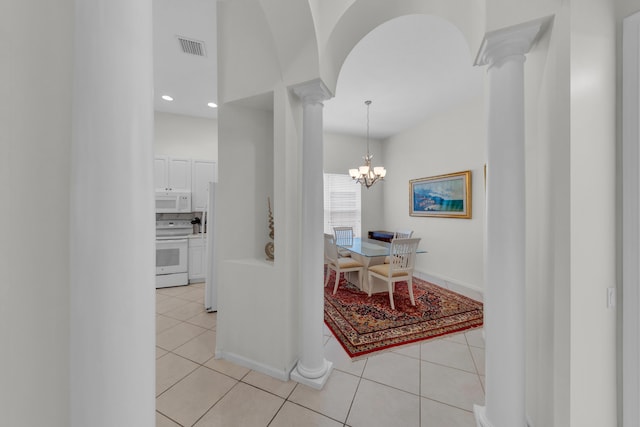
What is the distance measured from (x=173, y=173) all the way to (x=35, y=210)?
16.1 ft

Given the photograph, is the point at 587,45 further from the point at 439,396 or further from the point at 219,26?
the point at 219,26

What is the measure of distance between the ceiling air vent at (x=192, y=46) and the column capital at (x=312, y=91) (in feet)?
5.92

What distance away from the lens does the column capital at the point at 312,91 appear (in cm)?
184

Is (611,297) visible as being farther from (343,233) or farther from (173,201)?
Answer: (173,201)

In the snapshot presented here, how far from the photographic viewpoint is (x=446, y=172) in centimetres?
467

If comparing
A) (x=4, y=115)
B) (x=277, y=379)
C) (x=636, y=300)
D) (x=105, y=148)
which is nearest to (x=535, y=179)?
(x=636, y=300)

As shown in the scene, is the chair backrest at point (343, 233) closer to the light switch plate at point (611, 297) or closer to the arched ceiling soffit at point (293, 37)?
the arched ceiling soffit at point (293, 37)

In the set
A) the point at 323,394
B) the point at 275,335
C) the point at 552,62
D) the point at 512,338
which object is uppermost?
the point at 552,62

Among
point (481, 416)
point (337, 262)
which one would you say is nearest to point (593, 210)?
point (481, 416)

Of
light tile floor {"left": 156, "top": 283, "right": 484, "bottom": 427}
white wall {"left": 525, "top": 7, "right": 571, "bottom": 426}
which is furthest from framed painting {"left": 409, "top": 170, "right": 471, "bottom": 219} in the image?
white wall {"left": 525, "top": 7, "right": 571, "bottom": 426}

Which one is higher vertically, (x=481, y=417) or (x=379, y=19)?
(x=379, y=19)

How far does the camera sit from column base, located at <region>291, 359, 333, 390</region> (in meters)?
1.85

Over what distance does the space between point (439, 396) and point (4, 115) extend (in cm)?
253

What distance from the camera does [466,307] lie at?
332 centimetres
